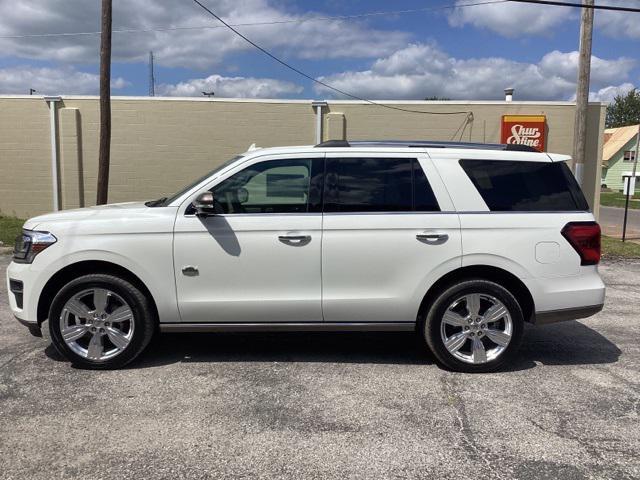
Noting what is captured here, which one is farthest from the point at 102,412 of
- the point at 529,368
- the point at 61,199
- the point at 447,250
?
the point at 61,199

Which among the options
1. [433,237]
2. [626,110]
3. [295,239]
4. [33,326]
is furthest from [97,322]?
[626,110]

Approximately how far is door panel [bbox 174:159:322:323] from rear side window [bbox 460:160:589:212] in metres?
1.45

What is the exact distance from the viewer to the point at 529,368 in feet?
16.2

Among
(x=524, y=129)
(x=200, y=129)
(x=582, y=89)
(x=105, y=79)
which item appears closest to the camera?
(x=105, y=79)

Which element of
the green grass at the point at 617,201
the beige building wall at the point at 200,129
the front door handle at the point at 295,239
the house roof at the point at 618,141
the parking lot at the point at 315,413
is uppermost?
the house roof at the point at 618,141

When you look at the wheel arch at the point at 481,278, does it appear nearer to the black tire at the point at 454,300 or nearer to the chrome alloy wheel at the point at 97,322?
the black tire at the point at 454,300

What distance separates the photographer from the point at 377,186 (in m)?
4.71

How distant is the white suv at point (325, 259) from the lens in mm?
4594

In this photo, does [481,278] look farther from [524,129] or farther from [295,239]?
[524,129]

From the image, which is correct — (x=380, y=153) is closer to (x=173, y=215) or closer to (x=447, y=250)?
(x=447, y=250)

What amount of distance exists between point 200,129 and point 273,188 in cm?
1101

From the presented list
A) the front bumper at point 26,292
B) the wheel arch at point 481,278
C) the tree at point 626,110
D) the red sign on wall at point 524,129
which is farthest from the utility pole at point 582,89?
the tree at point 626,110

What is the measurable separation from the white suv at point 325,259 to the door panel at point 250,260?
1cm

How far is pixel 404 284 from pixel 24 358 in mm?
3482
